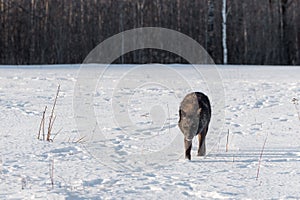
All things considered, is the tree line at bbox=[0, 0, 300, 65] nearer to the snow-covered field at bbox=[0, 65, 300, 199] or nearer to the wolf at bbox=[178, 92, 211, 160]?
the snow-covered field at bbox=[0, 65, 300, 199]

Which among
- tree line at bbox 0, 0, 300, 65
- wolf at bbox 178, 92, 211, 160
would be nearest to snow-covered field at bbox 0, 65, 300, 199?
wolf at bbox 178, 92, 211, 160

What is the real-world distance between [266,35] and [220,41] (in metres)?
2.05

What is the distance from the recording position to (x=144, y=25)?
18.7 metres

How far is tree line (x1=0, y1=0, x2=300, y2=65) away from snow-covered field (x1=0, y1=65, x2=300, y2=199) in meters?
8.51

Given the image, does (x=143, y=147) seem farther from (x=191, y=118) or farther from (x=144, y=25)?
(x=144, y=25)

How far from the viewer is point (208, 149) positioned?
499 cm

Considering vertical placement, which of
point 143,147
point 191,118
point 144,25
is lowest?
point 143,147

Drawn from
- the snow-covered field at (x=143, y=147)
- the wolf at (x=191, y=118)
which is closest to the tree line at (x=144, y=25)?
the snow-covered field at (x=143, y=147)

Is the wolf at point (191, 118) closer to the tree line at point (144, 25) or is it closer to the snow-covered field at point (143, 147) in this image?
the snow-covered field at point (143, 147)

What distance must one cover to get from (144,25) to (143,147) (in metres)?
14.1

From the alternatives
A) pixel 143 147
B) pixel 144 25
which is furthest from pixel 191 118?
pixel 144 25

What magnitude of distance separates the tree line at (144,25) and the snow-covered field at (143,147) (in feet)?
27.9

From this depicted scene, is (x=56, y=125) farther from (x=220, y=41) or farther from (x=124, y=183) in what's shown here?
(x=220, y=41)

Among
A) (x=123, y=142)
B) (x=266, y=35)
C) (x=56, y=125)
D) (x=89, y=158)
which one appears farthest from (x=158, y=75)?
(x=266, y=35)
